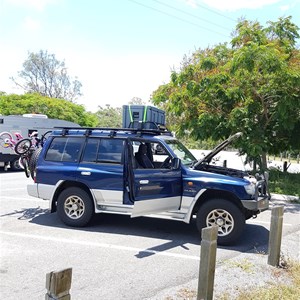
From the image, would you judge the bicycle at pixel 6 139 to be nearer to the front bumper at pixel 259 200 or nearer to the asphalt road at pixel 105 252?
the asphalt road at pixel 105 252

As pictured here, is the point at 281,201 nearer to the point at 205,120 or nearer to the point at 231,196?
the point at 205,120

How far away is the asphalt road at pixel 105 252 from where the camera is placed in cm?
430

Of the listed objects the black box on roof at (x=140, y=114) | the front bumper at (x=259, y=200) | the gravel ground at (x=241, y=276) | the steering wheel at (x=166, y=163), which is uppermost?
the black box on roof at (x=140, y=114)

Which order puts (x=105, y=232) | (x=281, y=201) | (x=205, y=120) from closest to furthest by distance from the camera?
(x=105, y=232), (x=281, y=201), (x=205, y=120)

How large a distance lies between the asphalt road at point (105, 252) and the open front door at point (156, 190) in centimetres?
61

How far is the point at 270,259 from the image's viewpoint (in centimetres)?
506

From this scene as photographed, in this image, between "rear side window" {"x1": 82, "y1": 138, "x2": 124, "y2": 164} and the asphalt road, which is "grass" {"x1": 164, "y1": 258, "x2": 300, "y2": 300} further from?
"rear side window" {"x1": 82, "y1": 138, "x2": 124, "y2": 164}

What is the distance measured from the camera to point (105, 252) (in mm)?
5559

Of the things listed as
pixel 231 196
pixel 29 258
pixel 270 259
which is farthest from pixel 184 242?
pixel 29 258

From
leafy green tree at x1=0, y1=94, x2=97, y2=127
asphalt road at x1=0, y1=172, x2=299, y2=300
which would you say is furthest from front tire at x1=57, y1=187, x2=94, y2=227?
leafy green tree at x1=0, y1=94, x2=97, y2=127

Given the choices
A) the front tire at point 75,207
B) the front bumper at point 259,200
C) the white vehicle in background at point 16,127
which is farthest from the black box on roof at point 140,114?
the front bumper at point 259,200

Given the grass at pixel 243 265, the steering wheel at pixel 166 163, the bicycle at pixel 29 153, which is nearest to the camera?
the grass at pixel 243 265

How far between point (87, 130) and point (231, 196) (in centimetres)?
308

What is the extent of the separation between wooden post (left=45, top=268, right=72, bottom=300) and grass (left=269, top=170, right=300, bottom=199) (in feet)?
33.6
